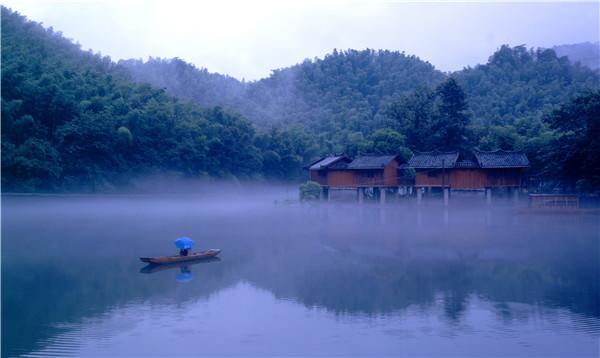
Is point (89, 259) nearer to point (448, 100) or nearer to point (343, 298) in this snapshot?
point (343, 298)

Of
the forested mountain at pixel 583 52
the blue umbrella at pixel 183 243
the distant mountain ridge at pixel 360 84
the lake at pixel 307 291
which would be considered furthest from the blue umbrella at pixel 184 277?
the forested mountain at pixel 583 52

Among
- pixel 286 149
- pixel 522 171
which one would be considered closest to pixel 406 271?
pixel 522 171

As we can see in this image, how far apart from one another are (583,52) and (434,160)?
126 metres

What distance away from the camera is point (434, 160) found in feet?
112

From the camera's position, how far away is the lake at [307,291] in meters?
9.45

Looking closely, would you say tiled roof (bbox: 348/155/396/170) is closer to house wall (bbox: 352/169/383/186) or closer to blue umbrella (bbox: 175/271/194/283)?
house wall (bbox: 352/169/383/186)

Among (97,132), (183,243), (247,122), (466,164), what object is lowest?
(183,243)

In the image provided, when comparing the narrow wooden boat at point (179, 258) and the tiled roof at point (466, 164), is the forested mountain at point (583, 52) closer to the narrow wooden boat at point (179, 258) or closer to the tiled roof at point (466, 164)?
the tiled roof at point (466, 164)

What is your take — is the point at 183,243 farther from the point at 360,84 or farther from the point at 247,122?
the point at 360,84

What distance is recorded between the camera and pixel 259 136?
58.4 meters

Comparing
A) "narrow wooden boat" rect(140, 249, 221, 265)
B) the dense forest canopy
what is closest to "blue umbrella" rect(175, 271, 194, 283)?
"narrow wooden boat" rect(140, 249, 221, 265)

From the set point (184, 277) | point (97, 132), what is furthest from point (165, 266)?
point (97, 132)

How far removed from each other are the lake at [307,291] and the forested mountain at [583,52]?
119 m

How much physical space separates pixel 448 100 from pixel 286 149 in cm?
1871
